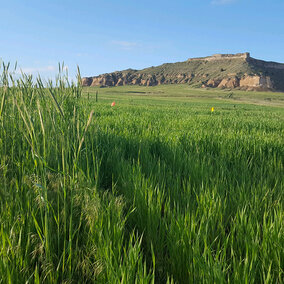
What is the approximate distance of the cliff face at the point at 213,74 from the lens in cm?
10562

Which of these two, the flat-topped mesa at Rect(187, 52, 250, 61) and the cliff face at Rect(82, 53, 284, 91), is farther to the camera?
the flat-topped mesa at Rect(187, 52, 250, 61)

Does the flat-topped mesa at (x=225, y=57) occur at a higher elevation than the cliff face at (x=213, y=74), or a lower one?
higher

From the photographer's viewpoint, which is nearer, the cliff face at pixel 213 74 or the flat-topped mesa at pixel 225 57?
Result: the cliff face at pixel 213 74

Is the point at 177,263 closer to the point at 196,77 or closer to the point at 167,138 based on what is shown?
the point at 167,138

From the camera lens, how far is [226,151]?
2.98 metres

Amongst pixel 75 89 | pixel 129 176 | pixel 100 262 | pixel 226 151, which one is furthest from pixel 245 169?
pixel 75 89

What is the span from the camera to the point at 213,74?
11781cm

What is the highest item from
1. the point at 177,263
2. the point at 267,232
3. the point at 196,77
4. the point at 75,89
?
the point at 196,77

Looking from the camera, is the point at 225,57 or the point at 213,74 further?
the point at 225,57

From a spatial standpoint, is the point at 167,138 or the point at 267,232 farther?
the point at 167,138

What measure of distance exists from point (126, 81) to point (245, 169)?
6076 inches

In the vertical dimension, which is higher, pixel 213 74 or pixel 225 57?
pixel 225 57

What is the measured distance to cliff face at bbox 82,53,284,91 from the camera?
347 feet

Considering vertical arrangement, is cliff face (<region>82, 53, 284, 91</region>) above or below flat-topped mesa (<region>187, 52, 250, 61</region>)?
below
